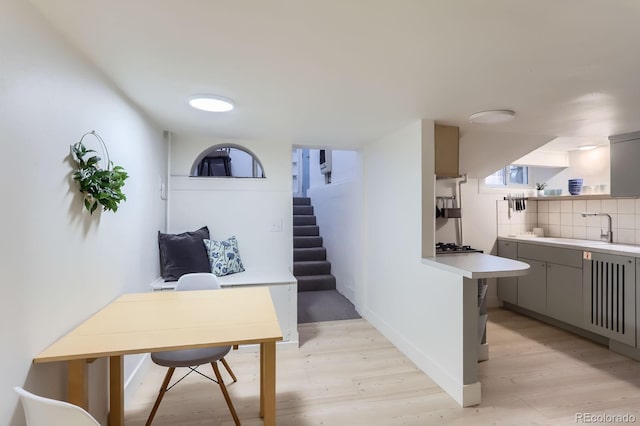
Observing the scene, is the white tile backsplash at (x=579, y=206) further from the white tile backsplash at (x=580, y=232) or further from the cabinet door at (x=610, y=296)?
the cabinet door at (x=610, y=296)

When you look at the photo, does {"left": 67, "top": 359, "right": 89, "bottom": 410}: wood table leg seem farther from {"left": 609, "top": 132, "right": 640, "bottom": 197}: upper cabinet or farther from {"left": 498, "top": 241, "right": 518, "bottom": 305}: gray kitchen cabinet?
{"left": 609, "top": 132, "right": 640, "bottom": 197}: upper cabinet

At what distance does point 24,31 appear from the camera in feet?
3.74

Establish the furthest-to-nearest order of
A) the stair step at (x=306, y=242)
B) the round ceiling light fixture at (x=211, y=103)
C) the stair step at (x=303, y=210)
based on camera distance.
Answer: the stair step at (x=303, y=210) → the stair step at (x=306, y=242) → the round ceiling light fixture at (x=211, y=103)

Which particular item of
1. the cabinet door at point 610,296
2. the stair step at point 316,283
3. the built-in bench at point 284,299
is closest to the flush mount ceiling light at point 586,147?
the cabinet door at point 610,296

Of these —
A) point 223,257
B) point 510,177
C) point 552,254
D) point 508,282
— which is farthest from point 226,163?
point 552,254

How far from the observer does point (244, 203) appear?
3449mm

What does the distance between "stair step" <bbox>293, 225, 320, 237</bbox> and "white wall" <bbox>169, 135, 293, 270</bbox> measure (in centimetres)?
211

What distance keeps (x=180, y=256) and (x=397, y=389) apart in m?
2.14

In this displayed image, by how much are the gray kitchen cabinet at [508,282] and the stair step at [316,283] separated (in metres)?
2.29

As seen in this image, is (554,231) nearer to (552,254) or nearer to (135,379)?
(552,254)

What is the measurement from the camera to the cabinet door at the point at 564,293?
3170 mm

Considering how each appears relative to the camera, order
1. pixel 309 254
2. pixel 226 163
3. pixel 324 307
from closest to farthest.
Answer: pixel 324 307
pixel 226 163
pixel 309 254

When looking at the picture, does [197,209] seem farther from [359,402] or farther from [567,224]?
[567,224]

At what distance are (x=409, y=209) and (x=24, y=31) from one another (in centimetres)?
255
